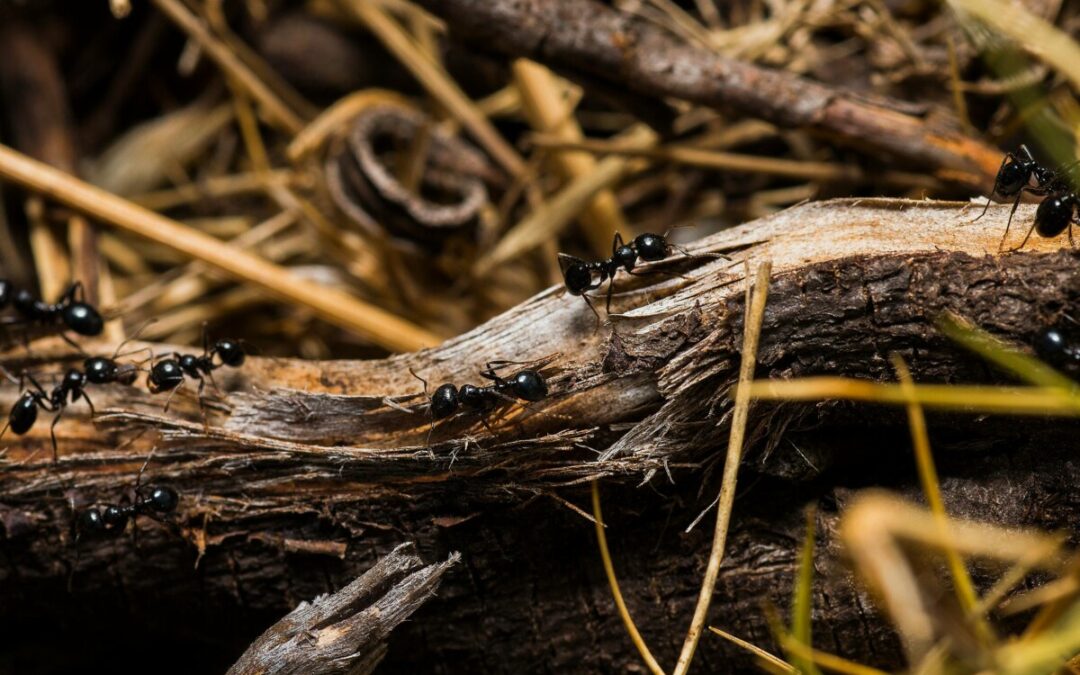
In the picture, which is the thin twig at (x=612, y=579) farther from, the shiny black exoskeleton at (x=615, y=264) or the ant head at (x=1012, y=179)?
the ant head at (x=1012, y=179)

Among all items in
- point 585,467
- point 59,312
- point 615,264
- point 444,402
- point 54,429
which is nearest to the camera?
point 585,467

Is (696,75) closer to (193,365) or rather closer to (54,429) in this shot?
(193,365)

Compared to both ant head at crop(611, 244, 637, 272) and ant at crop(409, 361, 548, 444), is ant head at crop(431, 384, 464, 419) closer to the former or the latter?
ant at crop(409, 361, 548, 444)

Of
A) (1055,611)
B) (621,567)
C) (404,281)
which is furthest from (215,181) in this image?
(1055,611)

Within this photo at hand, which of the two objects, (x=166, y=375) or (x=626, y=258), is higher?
(x=166, y=375)

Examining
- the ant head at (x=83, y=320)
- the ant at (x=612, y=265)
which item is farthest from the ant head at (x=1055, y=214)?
the ant head at (x=83, y=320)

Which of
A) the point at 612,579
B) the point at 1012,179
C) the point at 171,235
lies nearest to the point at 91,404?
the point at 171,235

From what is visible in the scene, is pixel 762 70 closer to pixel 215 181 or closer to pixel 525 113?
pixel 525 113
